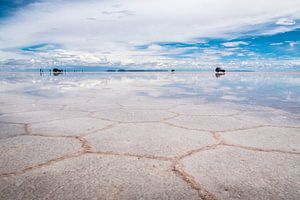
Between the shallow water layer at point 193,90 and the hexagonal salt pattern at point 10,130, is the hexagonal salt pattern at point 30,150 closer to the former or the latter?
the hexagonal salt pattern at point 10,130

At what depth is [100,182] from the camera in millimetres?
1143

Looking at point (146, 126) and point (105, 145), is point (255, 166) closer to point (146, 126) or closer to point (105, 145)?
point (105, 145)

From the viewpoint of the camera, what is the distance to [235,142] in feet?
5.65

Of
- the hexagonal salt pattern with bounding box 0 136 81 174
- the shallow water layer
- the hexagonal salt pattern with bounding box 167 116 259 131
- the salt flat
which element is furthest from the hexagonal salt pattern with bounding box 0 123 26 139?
the shallow water layer

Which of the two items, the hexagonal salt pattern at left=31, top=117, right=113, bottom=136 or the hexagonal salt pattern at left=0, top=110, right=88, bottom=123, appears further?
the hexagonal salt pattern at left=0, top=110, right=88, bottom=123

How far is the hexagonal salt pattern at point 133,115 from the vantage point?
2.47 meters

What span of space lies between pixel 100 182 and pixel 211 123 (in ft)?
4.62

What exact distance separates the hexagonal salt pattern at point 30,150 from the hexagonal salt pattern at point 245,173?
0.75m

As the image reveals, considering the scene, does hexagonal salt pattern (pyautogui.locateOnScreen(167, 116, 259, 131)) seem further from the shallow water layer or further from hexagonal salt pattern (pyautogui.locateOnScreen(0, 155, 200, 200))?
the shallow water layer

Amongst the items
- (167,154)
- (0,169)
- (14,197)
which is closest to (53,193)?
(14,197)

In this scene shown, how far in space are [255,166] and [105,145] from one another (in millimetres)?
896

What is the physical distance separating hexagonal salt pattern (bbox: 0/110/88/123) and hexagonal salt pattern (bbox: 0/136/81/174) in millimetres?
640

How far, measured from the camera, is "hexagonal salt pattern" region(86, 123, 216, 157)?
5.18ft

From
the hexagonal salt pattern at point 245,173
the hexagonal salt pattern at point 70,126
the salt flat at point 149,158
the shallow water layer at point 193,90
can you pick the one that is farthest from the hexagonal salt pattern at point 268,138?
the shallow water layer at point 193,90
